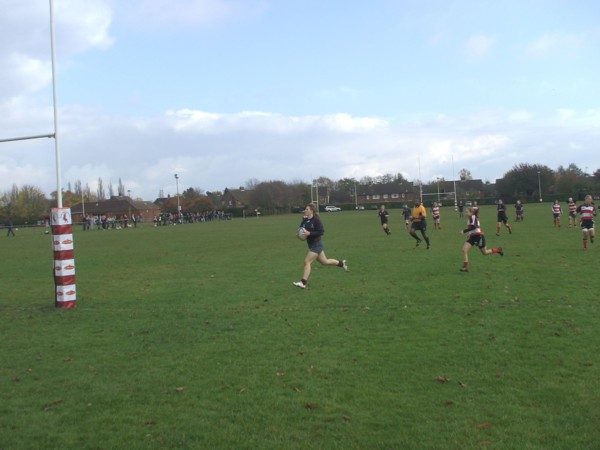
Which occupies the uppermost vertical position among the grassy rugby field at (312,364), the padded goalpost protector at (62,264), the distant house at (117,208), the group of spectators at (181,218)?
the distant house at (117,208)

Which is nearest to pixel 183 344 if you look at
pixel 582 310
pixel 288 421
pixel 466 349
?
pixel 288 421

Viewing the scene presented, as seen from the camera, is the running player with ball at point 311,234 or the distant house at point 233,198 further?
the distant house at point 233,198

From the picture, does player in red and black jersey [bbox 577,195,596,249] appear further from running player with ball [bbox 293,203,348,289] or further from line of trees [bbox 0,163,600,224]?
line of trees [bbox 0,163,600,224]

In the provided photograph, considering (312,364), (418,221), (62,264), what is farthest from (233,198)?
(312,364)

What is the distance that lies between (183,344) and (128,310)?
3.14m

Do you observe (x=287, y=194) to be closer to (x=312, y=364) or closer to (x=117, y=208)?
(x=117, y=208)

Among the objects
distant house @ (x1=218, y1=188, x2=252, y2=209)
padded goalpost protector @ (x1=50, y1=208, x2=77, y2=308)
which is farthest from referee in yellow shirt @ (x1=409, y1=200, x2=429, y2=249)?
distant house @ (x1=218, y1=188, x2=252, y2=209)

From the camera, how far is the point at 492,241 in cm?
2283

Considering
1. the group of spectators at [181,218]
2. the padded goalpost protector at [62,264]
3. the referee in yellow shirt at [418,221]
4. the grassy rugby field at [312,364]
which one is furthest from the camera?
the group of spectators at [181,218]

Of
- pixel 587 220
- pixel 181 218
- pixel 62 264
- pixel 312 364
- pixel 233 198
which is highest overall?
pixel 233 198

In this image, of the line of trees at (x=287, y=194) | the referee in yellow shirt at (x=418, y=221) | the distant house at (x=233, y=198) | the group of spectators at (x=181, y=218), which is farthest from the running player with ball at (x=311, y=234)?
the distant house at (x=233, y=198)

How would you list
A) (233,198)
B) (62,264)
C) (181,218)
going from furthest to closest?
(233,198)
(181,218)
(62,264)

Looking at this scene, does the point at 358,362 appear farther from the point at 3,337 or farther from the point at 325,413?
the point at 3,337

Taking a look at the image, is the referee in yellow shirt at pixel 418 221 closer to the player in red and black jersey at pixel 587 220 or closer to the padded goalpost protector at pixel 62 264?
the player in red and black jersey at pixel 587 220
